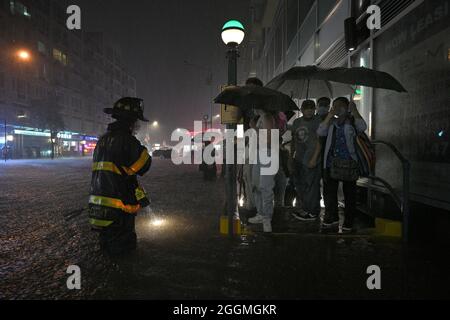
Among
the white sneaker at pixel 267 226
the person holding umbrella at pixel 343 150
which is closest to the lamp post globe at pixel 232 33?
the person holding umbrella at pixel 343 150

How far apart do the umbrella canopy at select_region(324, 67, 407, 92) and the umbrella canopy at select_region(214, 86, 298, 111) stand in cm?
83

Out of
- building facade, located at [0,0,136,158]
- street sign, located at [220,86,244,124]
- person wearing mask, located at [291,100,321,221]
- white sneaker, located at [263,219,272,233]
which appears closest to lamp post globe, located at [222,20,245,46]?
street sign, located at [220,86,244,124]

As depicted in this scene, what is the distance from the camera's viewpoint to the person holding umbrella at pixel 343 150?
458 centimetres

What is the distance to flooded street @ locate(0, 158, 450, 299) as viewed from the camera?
2904 mm

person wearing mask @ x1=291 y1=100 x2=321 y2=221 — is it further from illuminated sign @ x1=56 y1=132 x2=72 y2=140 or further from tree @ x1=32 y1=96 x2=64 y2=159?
illuminated sign @ x1=56 y1=132 x2=72 y2=140

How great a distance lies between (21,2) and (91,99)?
25.9 m

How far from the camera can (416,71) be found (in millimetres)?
5141

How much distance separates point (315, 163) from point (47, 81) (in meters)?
55.5

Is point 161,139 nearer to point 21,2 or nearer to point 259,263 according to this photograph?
point 21,2

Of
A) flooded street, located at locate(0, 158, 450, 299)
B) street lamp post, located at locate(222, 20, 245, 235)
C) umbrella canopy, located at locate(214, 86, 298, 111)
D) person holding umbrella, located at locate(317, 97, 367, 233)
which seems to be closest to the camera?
flooded street, located at locate(0, 158, 450, 299)

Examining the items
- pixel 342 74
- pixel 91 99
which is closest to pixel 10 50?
pixel 91 99

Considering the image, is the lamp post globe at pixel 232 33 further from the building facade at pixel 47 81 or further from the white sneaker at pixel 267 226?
the building facade at pixel 47 81

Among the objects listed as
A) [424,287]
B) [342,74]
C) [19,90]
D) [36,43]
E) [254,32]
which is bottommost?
[424,287]

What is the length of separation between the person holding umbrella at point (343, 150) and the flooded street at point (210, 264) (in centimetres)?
64
